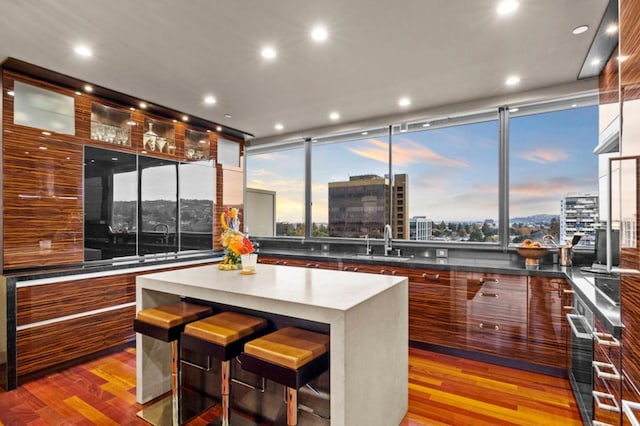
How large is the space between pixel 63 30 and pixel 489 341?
4.17 meters

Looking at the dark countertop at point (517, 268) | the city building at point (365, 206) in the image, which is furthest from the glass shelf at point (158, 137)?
the city building at point (365, 206)

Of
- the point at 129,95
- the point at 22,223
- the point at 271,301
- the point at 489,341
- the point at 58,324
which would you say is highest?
the point at 129,95

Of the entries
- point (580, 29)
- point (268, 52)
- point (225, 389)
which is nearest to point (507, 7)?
point (580, 29)

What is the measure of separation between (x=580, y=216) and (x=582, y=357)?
5.56ft

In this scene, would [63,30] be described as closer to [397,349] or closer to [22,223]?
[22,223]

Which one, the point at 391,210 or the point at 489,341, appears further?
the point at 391,210

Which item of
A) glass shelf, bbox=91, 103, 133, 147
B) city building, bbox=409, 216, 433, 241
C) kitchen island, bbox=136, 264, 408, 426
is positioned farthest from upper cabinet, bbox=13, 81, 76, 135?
city building, bbox=409, 216, 433, 241

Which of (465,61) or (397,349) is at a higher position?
(465,61)

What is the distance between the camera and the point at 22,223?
2789 millimetres

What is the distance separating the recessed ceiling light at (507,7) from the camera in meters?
1.96

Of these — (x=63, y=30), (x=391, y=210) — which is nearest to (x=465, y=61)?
(x=391, y=210)

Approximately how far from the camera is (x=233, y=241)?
2457 millimetres

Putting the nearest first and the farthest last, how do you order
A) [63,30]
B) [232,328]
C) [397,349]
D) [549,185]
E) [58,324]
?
[232,328]
[397,349]
[63,30]
[58,324]
[549,185]

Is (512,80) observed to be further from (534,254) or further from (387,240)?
(387,240)
